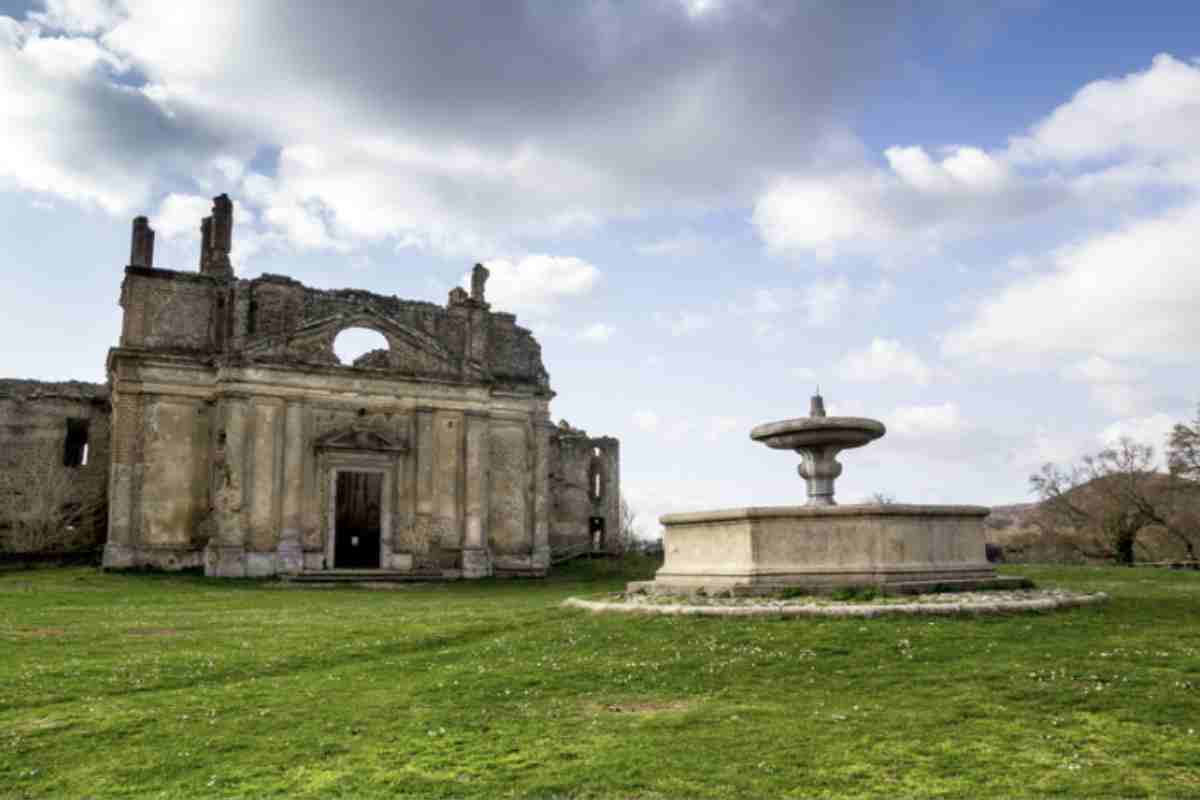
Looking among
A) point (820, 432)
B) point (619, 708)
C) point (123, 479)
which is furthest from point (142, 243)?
point (619, 708)

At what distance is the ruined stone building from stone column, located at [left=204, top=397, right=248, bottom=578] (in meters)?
0.05

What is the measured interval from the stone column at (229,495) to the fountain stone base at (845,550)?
66.6 ft

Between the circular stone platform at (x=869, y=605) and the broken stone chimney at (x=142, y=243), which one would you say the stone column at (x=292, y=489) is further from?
the circular stone platform at (x=869, y=605)

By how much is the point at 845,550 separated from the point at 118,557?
24.5 metres

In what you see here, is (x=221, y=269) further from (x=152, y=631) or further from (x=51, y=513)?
(x=152, y=631)

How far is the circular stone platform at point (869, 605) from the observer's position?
13352 millimetres

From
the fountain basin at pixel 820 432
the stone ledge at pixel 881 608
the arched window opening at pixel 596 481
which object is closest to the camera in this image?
the stone ledge at pixel 881 608

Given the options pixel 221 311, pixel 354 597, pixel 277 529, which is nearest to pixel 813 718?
pixel 354 597

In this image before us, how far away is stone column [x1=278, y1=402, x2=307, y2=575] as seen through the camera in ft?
108

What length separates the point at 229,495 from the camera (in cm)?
3256

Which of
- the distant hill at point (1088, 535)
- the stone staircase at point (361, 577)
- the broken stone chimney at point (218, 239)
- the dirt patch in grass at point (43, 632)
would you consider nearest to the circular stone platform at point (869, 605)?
the dirt patch in grass at point (43, 632)

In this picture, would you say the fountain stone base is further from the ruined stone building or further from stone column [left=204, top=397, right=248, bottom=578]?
the ruined stone building

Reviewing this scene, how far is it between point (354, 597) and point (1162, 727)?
21.2 m

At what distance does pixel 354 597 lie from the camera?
26.2m
